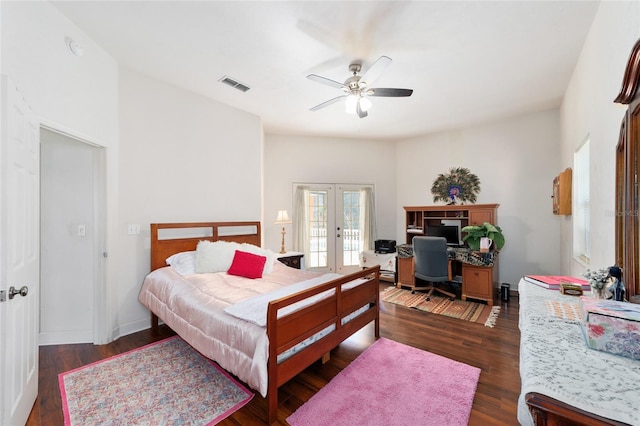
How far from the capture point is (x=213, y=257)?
321cm

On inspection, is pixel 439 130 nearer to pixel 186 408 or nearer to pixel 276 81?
pixel 276 81

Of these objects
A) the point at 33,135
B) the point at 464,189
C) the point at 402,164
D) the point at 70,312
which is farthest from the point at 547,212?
the point at 70,312

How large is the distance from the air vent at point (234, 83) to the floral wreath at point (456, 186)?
388cm

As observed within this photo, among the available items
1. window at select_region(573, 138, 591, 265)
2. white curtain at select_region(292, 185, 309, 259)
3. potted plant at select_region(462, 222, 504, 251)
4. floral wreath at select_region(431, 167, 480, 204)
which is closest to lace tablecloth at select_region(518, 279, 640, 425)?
window at select_region(573, 138, 591, 265)

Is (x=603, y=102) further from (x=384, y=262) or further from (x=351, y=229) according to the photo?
(x=351, y=229)

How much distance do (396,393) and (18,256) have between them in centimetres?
266

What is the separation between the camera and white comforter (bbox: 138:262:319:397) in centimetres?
174

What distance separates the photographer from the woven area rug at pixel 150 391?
5.85 ft

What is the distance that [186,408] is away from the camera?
1860 millimetres

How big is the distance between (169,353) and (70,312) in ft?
3.91

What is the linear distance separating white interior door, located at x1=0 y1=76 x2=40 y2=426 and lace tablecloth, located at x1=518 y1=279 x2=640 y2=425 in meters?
2.40

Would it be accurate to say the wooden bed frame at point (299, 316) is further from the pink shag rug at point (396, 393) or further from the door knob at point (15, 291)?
the door knob at point (15, 291)

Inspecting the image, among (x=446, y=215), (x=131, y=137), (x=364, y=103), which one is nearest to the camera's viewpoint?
(x=364, y=103)

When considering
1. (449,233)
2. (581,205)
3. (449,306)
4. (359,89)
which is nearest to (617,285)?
(581,205)
